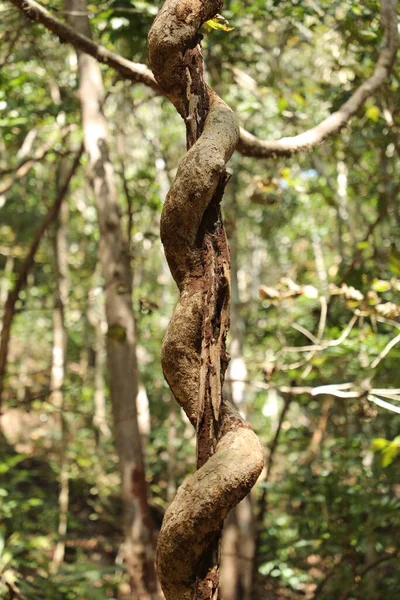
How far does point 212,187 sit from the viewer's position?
1.39m

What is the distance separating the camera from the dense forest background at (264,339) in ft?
12.2

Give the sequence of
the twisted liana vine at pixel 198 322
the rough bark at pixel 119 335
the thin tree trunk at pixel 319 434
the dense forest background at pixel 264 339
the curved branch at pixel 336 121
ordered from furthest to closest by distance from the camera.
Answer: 1. the thin tree trunk at pixel 319 434
2. the dense forest background at pixel 264 339
3. the rough bark at pixel 119 335
4. the curved branch at pixel 336 121
5. the twisted liana vine at pixel 198 322

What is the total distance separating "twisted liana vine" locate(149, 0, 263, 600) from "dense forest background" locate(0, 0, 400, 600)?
3.09 ft

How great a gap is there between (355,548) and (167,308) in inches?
227

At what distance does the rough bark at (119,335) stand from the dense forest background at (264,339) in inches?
8.4

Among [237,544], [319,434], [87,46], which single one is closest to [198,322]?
[87,46]

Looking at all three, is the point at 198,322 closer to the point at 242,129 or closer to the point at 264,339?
the point at 242,129

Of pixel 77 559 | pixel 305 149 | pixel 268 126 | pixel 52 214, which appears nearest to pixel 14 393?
pixel 77 559

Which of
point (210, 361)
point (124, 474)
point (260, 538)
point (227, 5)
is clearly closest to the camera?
point (210, 361)

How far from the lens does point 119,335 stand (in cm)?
314

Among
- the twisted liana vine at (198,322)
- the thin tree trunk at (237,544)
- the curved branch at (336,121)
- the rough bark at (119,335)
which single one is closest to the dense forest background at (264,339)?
the thin tree trunk at (237,544)

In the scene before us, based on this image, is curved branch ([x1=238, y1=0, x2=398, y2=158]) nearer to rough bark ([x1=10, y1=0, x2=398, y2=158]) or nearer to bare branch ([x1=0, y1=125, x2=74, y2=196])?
rough bark ([x1=10, y1=0, x2=398, y2=158])

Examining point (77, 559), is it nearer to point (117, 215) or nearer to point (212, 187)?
point (117, 215)

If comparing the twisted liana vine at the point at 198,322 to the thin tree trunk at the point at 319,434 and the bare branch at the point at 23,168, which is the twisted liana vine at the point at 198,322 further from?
the thin tree trunk at the point at 319,434
